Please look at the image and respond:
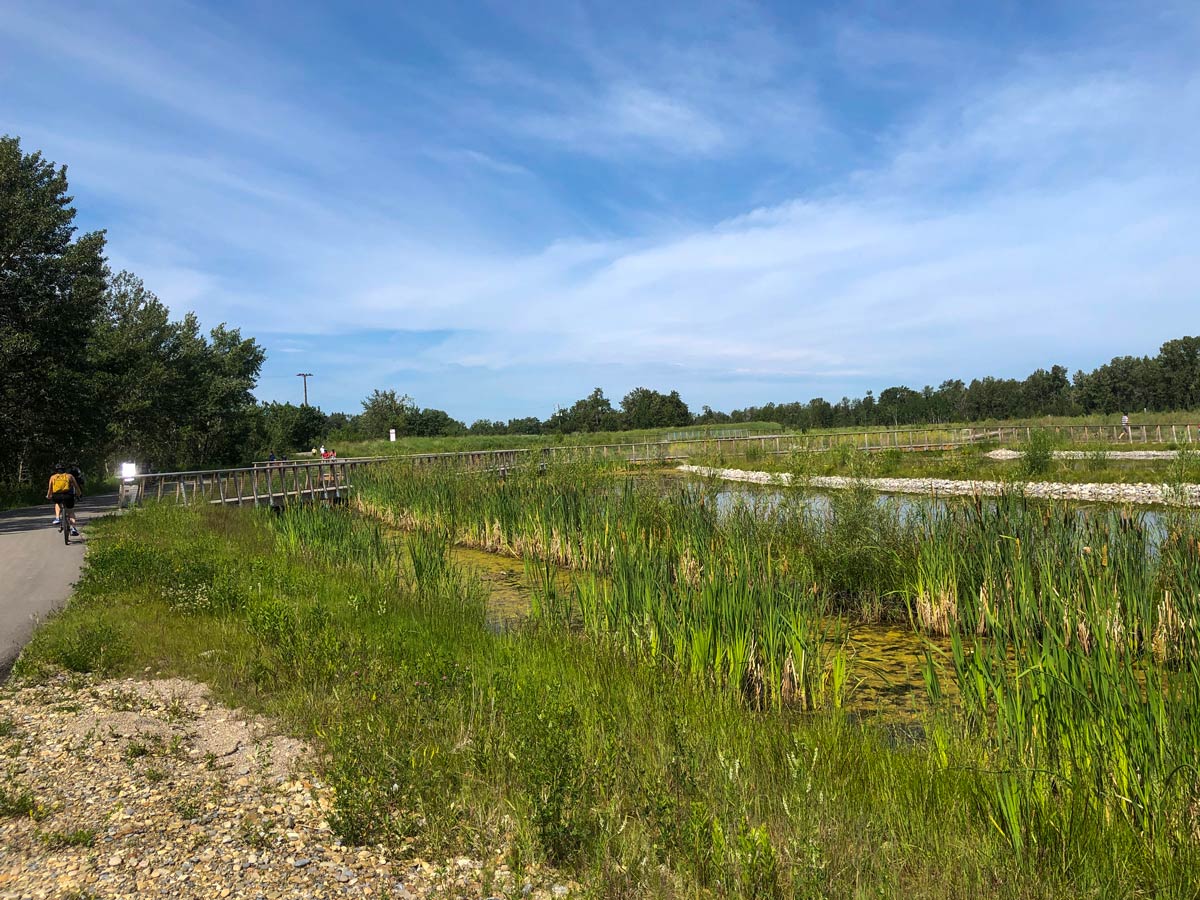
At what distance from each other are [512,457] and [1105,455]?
2342 centimetres

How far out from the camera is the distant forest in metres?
22.5

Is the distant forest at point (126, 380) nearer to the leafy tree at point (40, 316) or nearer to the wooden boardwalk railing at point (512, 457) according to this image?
the leafy tree at point (40, 316)

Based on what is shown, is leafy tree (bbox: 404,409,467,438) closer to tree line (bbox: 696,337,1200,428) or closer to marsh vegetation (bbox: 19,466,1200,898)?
tree line (bbox: 696,337,1200,428)

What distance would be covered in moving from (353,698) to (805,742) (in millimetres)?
3288

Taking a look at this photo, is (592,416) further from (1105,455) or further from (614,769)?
(614,769)

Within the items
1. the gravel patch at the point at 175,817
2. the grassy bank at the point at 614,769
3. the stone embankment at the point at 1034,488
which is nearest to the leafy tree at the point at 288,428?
the stone embankment at the point at 1034,488

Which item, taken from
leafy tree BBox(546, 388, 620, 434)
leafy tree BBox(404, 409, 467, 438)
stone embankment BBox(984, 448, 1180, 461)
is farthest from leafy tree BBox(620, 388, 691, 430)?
stone embankment BBox(984, 448, 1180, 461)

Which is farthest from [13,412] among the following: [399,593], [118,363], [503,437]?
[503,437]

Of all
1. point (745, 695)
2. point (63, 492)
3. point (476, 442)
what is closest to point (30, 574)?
point (63, 492)

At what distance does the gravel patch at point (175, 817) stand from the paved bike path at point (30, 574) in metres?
2.39

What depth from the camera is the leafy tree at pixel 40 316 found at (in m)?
22.1

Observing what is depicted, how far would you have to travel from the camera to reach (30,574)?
10969 mm

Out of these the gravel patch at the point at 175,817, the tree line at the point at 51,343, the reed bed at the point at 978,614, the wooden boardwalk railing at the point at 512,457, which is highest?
the tree line at the point at 51,343

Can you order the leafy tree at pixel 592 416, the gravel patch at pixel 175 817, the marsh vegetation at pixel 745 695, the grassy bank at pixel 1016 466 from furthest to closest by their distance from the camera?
the leafy tree at pixel 592 416, the grassy bank at pixel 1016 466, the gravel patch at pixel 175 817, the marsh vegetation at pixel 745 695
